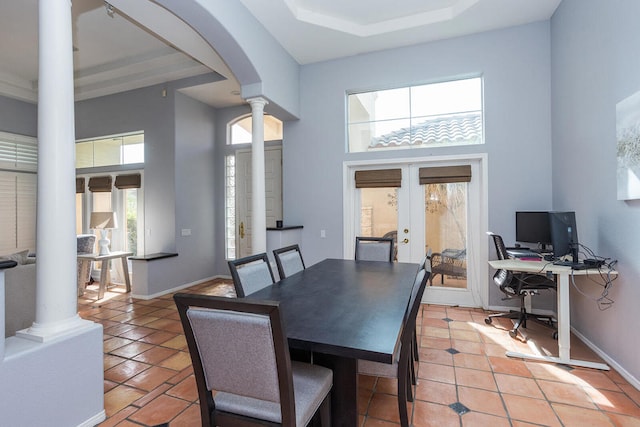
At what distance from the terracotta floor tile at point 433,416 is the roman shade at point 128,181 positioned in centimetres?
535

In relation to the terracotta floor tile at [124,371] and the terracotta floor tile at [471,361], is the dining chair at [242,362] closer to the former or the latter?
the terracotta floor tile at [124,371]

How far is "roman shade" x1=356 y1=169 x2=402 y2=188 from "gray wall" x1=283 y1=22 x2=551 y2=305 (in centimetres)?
23

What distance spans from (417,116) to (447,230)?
1.62 metres

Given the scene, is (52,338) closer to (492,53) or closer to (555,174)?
(555,174)

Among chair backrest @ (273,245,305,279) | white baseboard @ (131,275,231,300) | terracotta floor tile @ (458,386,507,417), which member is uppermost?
chair backrest @ (273,245,305,279)

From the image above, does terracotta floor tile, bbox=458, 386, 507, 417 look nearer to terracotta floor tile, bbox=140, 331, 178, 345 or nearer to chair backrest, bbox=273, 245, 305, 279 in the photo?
chair backrest, bbox=273, 245, 305, 279

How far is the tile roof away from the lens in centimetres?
399

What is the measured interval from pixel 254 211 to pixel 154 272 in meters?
2.05

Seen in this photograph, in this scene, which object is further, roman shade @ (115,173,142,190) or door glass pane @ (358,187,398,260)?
roman shade @ (115,173,142,190)

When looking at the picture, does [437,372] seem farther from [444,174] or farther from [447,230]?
[444,174]

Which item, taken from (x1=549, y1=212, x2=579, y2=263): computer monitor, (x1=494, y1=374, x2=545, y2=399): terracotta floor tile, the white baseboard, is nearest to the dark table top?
(x1=494, y1=374, x2=545, y2=399): terracotta floor tile

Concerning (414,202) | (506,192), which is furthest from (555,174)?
(414,202)

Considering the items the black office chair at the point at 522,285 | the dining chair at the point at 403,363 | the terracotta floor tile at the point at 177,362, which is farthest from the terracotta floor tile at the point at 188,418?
the black office chair at the point at 522,285

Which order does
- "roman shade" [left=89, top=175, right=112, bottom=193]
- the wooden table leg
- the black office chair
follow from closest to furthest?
the wooden table leg
the black office chair
"roman shade" [left=89, top=175, right=112, bottom=193]
